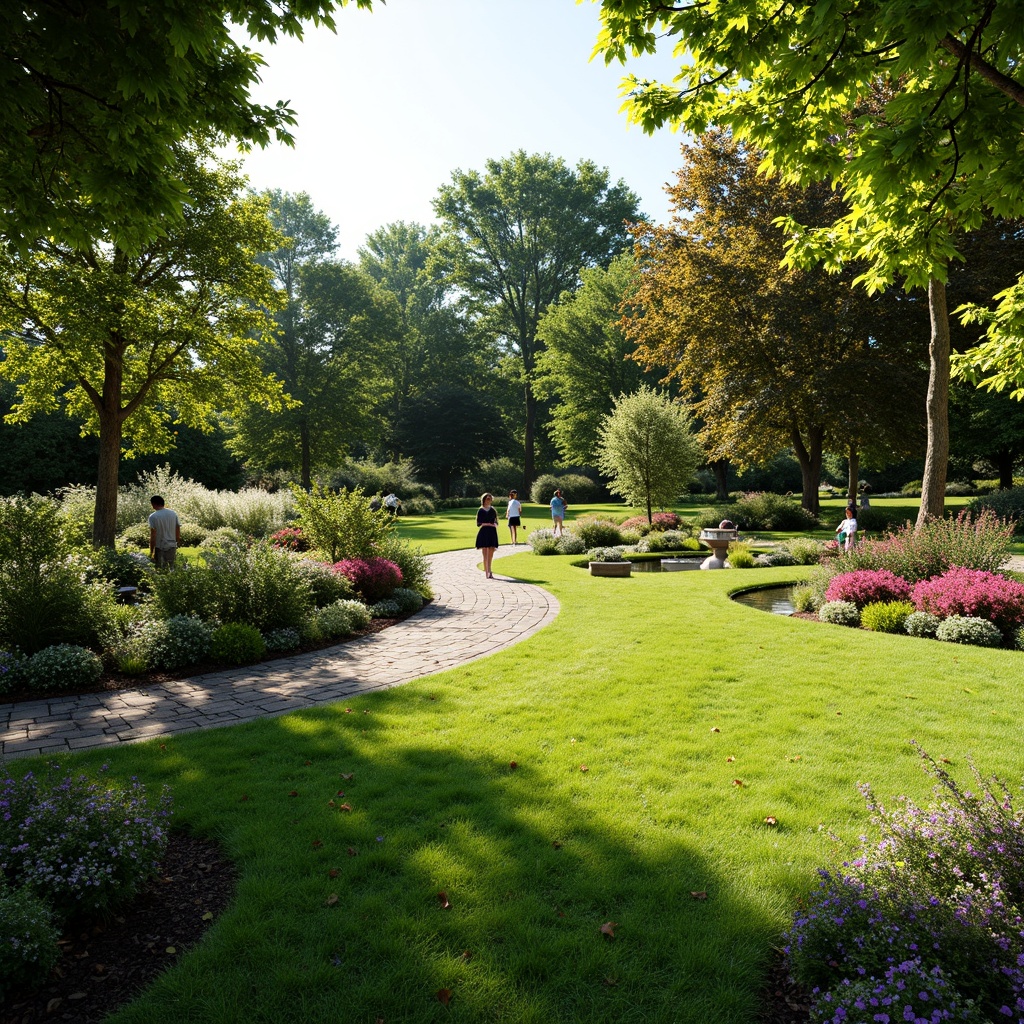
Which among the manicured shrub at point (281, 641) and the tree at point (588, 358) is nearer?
the manicured shrub at point (281, 641)

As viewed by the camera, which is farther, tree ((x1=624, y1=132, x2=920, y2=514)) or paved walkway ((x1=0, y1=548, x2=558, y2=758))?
tree ((x1=624, y1=132, x2=920, y2=514))

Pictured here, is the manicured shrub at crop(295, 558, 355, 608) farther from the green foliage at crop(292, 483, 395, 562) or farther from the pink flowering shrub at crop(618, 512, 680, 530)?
the pink flowering shrub at crop(618, 512, 680, 530)

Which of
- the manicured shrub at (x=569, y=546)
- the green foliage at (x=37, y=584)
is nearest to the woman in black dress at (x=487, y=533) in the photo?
the manicured shrub at (x=569, y=546)

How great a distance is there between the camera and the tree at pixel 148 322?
40.3 feet

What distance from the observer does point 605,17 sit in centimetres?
434

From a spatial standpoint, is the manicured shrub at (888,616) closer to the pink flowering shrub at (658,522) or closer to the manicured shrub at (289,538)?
the manicured shrub at (289,538)

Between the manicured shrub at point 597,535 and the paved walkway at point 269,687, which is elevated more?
the manicured shrub at point 597,535

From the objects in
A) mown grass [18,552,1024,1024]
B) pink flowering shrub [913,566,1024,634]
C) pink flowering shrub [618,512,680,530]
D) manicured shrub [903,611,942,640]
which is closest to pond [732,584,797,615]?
manicured shrub [903,611,942,640]

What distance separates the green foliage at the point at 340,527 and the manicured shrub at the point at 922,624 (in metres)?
8.99

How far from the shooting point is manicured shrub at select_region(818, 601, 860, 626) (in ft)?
31.9

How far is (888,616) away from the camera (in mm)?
9172

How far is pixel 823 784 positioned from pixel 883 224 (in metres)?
4.33

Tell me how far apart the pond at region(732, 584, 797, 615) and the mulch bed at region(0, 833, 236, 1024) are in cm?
961

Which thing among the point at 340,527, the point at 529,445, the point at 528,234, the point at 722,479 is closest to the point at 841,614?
the point at 340,527
